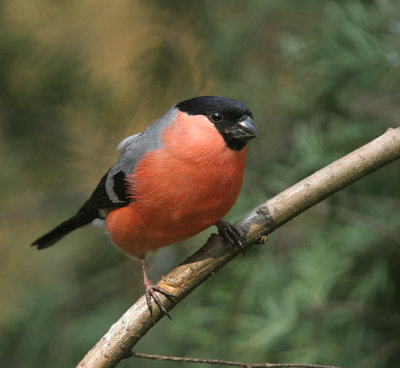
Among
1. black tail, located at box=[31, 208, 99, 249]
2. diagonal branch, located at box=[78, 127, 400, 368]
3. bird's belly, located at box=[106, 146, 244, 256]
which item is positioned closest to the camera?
diagonal branch, located at box=[78, 127, 400, 368]

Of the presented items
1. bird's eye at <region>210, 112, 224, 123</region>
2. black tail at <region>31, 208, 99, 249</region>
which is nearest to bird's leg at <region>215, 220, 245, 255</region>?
bird's eye at <region>210, 112, 224, 123</region>

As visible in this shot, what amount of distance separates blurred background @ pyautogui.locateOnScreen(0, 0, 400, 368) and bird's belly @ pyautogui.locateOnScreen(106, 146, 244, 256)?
625mm

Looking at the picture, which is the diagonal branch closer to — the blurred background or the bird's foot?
the bird's foot

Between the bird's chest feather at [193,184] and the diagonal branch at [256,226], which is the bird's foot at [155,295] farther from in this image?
the bird's chest feather at [193,184]

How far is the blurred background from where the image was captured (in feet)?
8.94

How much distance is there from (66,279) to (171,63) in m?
1.62

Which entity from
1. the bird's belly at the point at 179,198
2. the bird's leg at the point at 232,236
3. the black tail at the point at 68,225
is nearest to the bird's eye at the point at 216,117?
the bird's belly at the point at 179,198

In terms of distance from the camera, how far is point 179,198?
7.48 ft

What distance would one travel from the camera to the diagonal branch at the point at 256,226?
6.50 feet

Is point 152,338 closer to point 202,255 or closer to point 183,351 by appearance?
point 183,351

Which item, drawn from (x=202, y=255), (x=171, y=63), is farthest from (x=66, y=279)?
(x=202, y=255)

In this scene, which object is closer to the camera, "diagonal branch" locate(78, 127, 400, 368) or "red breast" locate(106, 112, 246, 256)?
"diagonal branch" locate(78, 127, 400, 368)

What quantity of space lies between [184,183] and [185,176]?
0.10 feet

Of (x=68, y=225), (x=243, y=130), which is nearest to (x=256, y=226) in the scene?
(x=243, y=130)
